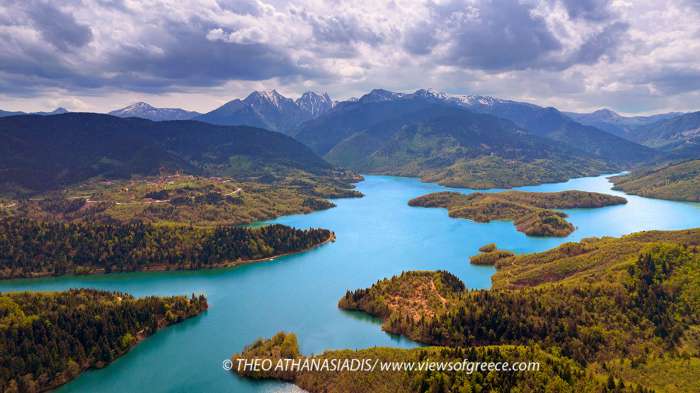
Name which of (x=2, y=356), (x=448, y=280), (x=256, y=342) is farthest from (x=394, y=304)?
(x=2, y=356)

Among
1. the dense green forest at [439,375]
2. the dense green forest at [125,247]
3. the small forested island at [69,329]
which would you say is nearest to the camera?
the dense green forest at [439,375]

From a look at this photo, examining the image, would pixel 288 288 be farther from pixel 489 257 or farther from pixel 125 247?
pixel 125 247

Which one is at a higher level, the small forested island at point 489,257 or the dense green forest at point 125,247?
the small forested island at point 489,257

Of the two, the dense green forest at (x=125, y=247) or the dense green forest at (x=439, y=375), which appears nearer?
the dense green forest at (x=439, y=375)

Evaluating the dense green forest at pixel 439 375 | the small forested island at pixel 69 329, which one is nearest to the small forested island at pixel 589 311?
the dense green forest at pixel 439 375

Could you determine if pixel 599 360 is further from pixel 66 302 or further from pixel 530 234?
pixel 530 234

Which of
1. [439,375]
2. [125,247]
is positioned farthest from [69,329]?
[125,247]

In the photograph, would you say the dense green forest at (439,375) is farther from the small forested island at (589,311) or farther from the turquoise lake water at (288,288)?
the small forested island at (589,311)
